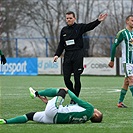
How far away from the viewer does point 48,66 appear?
34250 mm

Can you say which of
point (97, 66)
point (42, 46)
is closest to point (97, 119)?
point (97, 66)

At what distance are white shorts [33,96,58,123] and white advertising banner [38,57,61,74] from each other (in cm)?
2421

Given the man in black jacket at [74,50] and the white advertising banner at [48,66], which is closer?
the man in black jacket at [74,50]

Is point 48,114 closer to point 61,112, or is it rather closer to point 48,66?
point 61,112

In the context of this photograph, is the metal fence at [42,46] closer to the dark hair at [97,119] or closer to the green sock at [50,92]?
the dark hair at [97,119]

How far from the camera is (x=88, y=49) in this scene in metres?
35.0

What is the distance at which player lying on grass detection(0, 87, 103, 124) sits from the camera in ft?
29.8

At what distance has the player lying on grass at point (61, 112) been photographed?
9078 millimetres

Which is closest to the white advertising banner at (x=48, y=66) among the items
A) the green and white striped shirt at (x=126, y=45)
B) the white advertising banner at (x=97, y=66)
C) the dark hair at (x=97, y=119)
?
the white advertising banner at (x=97, y=66)

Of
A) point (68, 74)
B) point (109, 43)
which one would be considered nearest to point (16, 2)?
point (109, 43)

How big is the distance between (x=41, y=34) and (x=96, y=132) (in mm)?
42081

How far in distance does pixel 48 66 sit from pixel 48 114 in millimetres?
25165

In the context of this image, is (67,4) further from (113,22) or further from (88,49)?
(88,49)

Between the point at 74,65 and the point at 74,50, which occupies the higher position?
the point at 74,50
